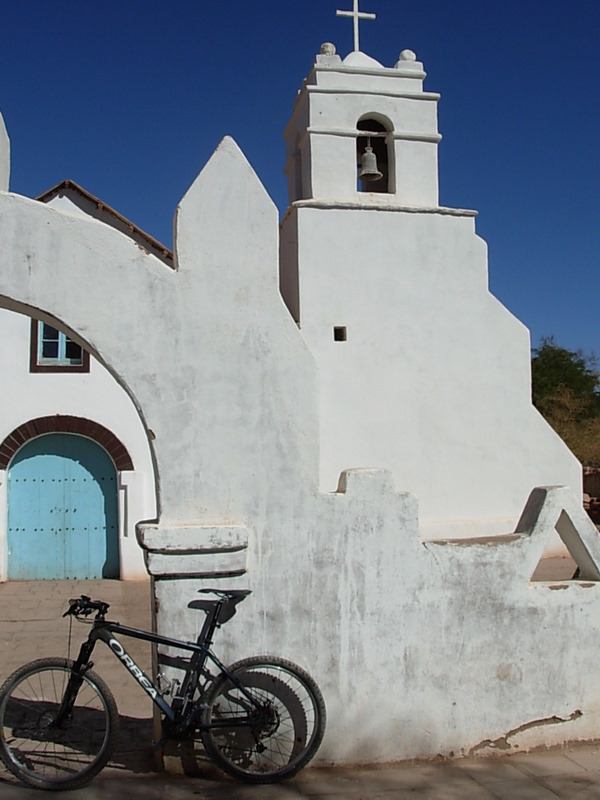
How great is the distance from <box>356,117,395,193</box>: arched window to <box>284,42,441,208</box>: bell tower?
0.6 inches

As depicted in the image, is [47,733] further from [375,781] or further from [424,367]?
[424,367]

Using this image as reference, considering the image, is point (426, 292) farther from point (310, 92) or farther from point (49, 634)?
point (49, 634)

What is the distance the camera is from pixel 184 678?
407 centimetres

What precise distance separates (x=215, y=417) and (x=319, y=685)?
1.56m

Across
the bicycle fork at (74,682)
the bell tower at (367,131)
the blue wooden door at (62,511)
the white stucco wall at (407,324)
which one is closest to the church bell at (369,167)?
the bell tower at (367,131)

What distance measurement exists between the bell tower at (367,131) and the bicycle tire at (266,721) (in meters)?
8.81

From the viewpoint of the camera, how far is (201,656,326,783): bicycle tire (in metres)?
3.97

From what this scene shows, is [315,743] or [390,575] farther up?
[390,575]

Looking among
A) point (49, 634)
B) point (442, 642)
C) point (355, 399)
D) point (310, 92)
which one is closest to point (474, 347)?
point (355, 399)

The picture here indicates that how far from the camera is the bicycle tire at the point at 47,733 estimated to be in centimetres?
384

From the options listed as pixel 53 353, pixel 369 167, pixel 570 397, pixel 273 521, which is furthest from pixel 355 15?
pixel 570 397

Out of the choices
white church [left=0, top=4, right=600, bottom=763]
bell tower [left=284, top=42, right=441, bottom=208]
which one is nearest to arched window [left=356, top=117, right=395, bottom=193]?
bell tower [left=284, top=42, right=441, bottom=208]

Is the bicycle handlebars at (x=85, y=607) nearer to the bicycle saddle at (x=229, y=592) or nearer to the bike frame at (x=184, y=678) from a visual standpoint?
the bike frame at (x=184, y=678)

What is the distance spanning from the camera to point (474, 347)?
39.6 ft
